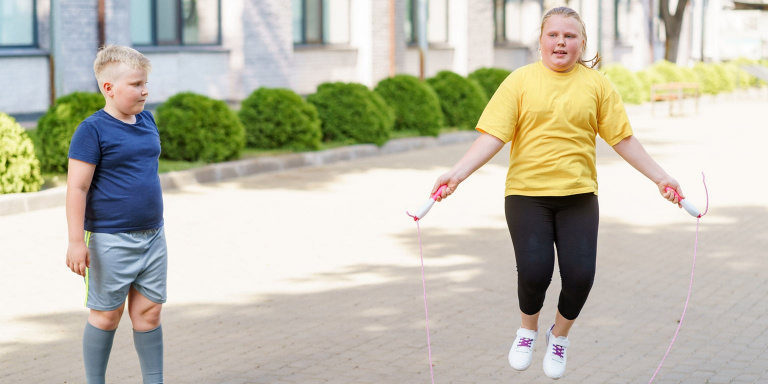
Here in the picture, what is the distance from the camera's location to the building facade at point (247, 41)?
18391 mm

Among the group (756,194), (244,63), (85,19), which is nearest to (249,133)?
(85,19)

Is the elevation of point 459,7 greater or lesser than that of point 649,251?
greater

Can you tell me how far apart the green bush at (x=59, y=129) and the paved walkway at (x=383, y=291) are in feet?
5.02

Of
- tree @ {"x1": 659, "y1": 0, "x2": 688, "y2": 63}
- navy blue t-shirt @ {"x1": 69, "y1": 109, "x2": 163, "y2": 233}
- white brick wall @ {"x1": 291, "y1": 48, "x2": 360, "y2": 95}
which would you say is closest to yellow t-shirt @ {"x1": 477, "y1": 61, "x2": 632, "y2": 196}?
navy blue t-shirt @ {"x1": 69, "y1": 109, "x2": 163, "y2": 233}

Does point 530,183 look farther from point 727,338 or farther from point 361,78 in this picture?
point 361,78

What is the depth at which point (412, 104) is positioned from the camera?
21016 millimetres

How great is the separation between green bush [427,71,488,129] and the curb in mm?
1643

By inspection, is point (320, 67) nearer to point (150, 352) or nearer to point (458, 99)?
point (458, 99)

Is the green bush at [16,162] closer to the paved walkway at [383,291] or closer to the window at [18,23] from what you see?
the paved walkway at [383,291]

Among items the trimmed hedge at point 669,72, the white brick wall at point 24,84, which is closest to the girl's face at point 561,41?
the white brick wall at point 24,84

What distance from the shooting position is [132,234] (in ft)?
15.7

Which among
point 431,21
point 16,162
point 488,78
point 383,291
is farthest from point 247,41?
point 383,291

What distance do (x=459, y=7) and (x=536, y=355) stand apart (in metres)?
25.6

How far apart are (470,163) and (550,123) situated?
414 mm
